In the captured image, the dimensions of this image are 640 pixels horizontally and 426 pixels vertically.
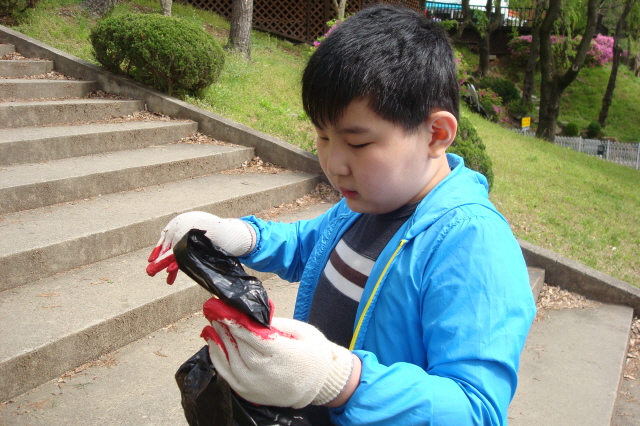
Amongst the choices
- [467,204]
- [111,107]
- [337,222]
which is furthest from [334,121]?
[111,107]

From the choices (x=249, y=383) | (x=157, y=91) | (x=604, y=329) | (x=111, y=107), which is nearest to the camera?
(x=249, y=383)

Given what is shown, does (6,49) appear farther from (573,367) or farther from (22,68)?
(573,367)

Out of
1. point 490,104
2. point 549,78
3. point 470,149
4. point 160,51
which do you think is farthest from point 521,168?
point 490,104

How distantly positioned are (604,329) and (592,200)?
12.8 ft

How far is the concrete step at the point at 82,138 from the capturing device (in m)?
4.82

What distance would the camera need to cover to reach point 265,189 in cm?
517

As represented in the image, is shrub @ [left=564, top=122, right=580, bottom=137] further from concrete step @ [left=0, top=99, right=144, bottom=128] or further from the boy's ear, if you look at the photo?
the boy's ear

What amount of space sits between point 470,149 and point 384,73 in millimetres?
4622

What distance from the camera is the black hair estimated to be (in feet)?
4.01

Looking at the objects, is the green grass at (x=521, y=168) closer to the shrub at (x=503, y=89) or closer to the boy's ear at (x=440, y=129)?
the boy's ear at (x=440, y=129)

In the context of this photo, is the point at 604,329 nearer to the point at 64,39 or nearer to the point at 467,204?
the point at 467,204

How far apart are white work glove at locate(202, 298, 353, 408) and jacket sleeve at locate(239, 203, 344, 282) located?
0.60 meters

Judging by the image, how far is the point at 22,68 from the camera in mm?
6797

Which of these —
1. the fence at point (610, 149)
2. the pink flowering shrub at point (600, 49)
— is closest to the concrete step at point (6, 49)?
the fence at point (610, 149)
